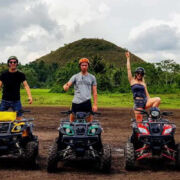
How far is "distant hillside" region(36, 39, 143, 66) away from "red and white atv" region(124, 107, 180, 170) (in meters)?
155

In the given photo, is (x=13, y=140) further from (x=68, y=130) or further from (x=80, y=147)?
(x=80, y=147)

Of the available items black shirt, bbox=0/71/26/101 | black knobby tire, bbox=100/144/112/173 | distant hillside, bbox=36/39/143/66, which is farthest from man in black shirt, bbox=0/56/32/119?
distant hillside, bbox=36/39/143/66

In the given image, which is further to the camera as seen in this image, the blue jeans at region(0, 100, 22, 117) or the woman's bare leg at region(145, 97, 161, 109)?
the blue jeans at region(0, 100, 22, 117)

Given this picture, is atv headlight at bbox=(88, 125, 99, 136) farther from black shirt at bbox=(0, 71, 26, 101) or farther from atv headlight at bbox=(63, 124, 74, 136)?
black shirt at bbox=(0, 71, 26, 101)

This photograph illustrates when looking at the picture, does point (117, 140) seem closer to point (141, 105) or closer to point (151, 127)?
point (141, 105)

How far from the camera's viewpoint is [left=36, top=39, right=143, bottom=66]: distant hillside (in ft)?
550

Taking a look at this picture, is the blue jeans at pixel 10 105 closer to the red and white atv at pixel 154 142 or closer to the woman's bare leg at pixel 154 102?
the red and white atv at pixel 154 142

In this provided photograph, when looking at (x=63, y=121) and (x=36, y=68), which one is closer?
(x=63, y=121)

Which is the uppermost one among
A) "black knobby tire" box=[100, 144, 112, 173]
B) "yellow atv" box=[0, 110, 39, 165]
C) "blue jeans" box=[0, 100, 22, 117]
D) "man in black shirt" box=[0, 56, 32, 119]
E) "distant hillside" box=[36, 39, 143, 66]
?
"distant hillside" box=[36, 39, 143, 66]

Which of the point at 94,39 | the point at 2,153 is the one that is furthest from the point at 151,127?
the point at 94,39

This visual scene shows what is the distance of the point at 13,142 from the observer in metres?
6.90

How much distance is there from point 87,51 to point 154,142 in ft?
559

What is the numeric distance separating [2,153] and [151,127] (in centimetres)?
295

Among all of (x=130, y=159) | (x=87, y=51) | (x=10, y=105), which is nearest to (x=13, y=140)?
(x=10, y=105)
